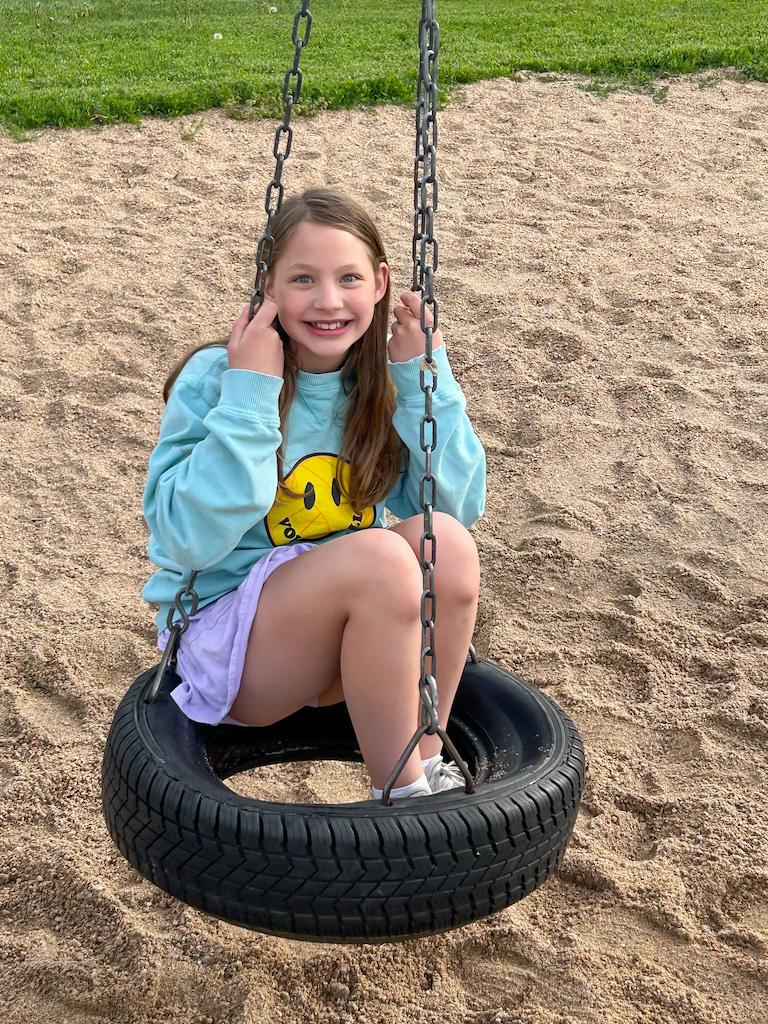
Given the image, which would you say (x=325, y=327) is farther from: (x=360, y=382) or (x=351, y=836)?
(x=351, y=836)

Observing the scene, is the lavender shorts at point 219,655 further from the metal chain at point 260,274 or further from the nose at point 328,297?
the nose at point 328,297

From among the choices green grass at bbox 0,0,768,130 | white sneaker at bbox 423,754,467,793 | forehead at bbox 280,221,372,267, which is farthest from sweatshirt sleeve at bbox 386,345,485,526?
green grass at bbox 0,0,768,130

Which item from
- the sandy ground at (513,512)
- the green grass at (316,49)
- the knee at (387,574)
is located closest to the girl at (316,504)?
the knee at (387,574)

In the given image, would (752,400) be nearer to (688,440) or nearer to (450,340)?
(688,440)

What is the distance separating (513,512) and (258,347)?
1.84m

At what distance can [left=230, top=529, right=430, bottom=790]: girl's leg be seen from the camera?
75.5 inches

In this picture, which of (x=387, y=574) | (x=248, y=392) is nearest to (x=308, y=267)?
(x=248, y=392)

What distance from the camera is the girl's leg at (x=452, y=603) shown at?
2.06m

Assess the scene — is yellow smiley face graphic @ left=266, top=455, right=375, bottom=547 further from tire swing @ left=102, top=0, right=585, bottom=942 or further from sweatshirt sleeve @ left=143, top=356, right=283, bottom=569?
tire swing @ left=102, top=0, right=585, bottom=942

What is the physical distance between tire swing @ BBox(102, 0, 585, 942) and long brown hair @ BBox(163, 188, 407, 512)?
208 millimetres

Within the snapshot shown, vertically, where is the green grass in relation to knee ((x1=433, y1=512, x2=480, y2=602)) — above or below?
above

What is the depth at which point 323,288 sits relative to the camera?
209cm

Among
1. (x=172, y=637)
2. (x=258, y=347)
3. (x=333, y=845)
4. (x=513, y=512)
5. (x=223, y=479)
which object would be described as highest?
(x=258, y=347)

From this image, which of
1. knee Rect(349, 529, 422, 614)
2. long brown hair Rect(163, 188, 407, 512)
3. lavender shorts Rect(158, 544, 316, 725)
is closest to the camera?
knee Rect(349, 529, 422, 614)
